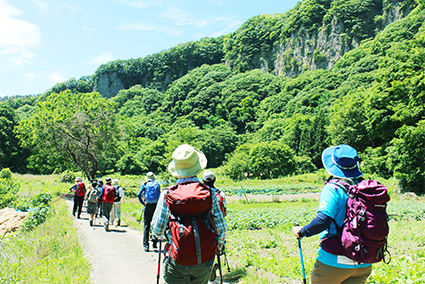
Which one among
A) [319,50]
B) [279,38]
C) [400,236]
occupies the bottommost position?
[400,236]

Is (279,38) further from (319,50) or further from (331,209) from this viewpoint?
(331,209)

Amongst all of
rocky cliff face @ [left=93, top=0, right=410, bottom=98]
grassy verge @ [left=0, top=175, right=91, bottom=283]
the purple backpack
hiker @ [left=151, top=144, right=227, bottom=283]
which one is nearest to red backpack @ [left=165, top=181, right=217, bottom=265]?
hiker @ [left=151, top=144, right=227, bottom=283]

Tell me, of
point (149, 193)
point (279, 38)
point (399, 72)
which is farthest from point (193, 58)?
point (149, 193)

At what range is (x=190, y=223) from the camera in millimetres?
2666

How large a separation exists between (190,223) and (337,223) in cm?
136

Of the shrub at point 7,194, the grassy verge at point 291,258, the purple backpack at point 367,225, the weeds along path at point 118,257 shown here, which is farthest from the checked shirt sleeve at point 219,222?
the shrub at point 7,194

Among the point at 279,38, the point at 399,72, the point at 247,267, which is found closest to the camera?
the point at 247,267

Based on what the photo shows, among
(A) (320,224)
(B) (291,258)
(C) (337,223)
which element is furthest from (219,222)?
(B) (291,258)

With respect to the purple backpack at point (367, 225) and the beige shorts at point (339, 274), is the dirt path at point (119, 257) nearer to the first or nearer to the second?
the beige shorts at point (339, 274)

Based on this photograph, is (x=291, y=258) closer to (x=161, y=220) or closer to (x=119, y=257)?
(x=161, y=220)

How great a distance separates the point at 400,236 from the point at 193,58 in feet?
555

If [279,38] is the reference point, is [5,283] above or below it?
below

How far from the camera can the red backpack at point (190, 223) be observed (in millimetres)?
2617

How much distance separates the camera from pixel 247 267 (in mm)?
5434
